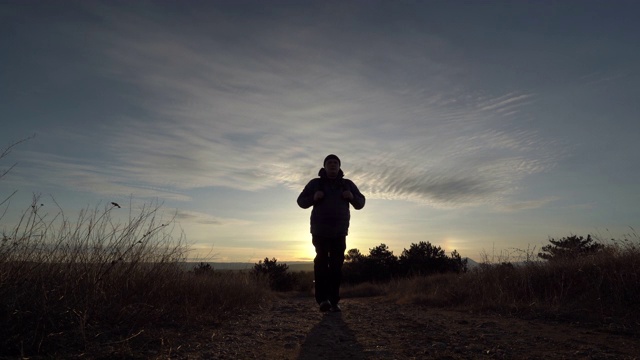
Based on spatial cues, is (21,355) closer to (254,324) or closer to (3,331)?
(3,331)

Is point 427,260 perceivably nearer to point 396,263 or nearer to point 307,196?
point 396,263

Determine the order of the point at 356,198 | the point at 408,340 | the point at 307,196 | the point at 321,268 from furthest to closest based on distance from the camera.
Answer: the point at 356,198 → the point at 307,196 → the point at 321,268 → the point at 408,340

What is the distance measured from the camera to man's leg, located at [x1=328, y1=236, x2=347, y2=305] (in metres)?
7.18

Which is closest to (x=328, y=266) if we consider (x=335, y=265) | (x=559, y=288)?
(x=335, y=265)

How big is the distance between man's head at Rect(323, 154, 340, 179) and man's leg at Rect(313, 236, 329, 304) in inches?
43.7

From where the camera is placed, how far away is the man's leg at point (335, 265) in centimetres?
718

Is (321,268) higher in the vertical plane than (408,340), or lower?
higher

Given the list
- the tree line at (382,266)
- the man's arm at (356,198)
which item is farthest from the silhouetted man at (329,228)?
the tree line at (382,266)

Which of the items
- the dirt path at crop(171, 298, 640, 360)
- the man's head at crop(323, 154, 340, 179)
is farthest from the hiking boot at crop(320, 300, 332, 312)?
the man's head at crop(323, 154, 340, 179)

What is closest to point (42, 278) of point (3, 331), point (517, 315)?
point (3, 331)

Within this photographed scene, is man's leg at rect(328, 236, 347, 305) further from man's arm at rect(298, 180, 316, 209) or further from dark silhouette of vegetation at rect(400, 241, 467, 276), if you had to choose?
dark silhouette of vegetation at rect(400, 241, 467, 276)

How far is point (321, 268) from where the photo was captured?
721 cm

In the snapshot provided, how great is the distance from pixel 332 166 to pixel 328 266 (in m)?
1.66

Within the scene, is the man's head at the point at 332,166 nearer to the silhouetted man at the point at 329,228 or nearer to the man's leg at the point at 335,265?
the silhouetted man at the point at 329,228
